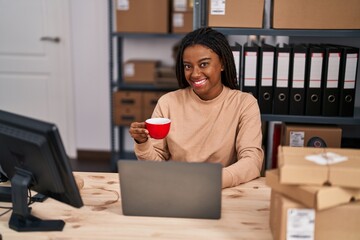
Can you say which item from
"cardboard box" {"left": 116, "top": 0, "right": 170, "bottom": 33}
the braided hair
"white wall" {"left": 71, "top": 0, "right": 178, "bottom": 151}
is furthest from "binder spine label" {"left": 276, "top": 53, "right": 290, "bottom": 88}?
"white wall" {"left": 71, "top": 0, "right": 178, "bottom": 151}

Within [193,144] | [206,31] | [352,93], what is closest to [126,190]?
[193,144]

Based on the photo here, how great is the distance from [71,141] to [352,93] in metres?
2.73

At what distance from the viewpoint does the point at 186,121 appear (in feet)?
6.86

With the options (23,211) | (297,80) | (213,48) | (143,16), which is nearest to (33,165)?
(23,211)

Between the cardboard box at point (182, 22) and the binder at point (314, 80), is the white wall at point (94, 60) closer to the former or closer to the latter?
the cardboard box at point (182, 22)

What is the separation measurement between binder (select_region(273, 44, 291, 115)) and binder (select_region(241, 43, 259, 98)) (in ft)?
0.33

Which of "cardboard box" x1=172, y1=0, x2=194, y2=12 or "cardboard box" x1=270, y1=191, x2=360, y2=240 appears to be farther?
"cardboard box" x1=172, y1=0, x2=194, y2=12

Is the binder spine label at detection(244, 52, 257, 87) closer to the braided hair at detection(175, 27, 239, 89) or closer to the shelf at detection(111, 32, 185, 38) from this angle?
the braided hair at detection(175, 27, 239, 89)

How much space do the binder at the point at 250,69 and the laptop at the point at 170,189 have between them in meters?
1.17

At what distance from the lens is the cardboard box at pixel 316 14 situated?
2398mm

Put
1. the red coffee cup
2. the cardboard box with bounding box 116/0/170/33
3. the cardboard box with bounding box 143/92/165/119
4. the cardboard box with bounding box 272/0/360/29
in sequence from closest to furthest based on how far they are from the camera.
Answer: the red coffee cup < the cardboard box with bounding box 272/0/360/29 < the cardboard box with bounding box 116/0/170/33 < the cardboard box with bounding box 143/92/165/119

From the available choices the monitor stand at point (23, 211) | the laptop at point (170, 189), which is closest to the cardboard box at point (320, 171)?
the laptop at point (170, 189)

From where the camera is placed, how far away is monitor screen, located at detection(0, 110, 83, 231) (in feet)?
4.40

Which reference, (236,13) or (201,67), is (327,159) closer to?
(201,67)
